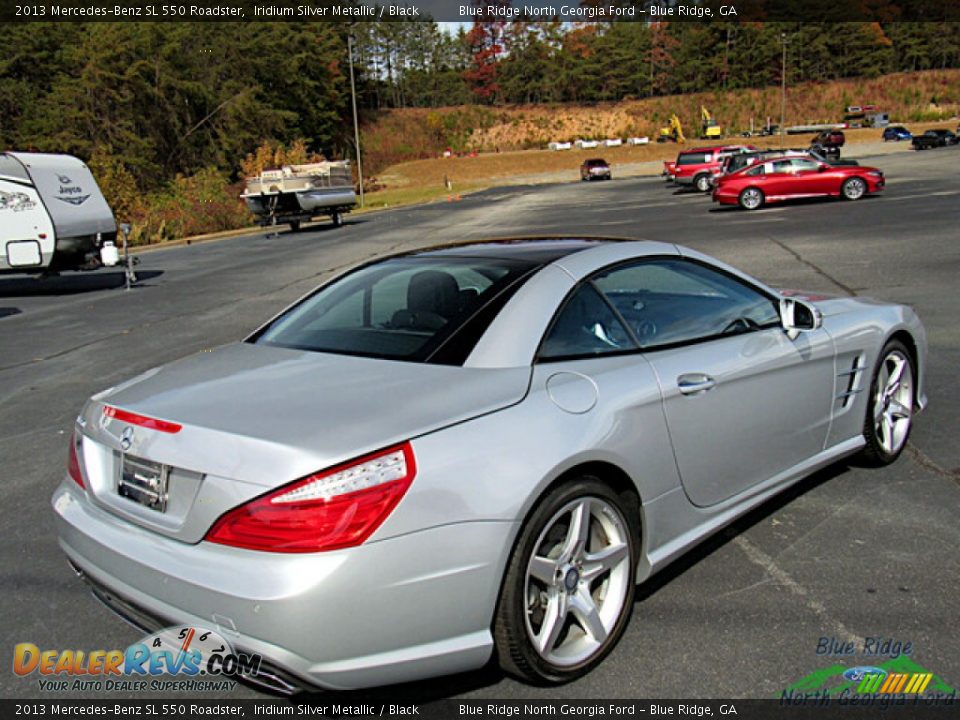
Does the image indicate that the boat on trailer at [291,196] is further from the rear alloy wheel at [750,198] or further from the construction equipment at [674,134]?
the construction equipment at [674,134]

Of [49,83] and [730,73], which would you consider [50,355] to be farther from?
[730,73]

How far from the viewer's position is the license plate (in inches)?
103

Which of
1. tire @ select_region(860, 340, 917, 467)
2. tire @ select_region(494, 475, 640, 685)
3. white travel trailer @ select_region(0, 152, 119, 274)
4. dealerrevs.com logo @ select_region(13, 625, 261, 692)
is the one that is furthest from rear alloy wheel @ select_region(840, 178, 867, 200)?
dealerrevs.com logo @ select_region(13, 625, 261, 692)

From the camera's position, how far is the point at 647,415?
10.1 feet

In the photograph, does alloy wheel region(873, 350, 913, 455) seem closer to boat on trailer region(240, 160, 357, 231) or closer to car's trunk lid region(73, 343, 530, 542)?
car's trunk lid region(73, 343, 530, 542)

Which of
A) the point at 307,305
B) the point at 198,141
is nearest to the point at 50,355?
the point at 307,305

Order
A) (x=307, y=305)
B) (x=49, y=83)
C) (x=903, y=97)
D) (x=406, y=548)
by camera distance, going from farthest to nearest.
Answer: (x=903, y=97)
(x=49, y=83)
(x=307, y=305)
(x=406, y=548)

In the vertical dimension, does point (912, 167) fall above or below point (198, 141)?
below

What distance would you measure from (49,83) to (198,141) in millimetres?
10119

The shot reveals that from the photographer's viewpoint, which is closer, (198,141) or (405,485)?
(405,485)

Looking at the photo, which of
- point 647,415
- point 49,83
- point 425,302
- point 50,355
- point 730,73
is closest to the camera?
point 647,415

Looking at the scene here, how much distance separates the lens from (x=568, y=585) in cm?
283

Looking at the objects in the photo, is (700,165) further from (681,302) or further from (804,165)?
(681,302)

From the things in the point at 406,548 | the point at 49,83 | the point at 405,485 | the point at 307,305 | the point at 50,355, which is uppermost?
the point at 49,83
